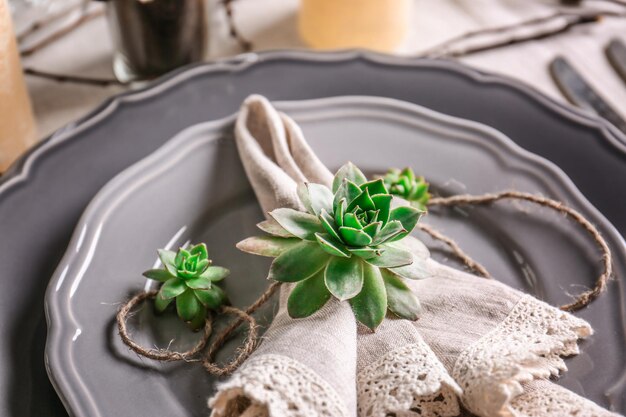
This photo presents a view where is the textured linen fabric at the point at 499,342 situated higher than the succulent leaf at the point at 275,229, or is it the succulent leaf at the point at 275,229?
the succulent leaf at the point at 275,229

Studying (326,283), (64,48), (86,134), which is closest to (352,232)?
(326,283)

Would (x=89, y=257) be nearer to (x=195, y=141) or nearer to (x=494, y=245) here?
(x=195, y=141)

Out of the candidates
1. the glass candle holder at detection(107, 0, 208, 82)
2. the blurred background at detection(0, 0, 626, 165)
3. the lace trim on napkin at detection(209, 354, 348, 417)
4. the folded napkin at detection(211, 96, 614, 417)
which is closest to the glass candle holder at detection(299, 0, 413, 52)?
the blurred background at detection(0, 0, 626, 165)

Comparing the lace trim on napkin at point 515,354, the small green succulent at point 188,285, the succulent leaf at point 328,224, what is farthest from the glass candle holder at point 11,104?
the lace trim on napkin at point 515,354

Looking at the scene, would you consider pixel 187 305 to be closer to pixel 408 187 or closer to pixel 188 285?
pixel 188 285

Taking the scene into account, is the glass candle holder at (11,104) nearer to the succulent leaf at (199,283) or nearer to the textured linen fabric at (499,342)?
the succulent leaf at (199,283)

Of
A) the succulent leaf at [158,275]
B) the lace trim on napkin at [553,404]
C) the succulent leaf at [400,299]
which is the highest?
the succulent leaf at [158,275]
